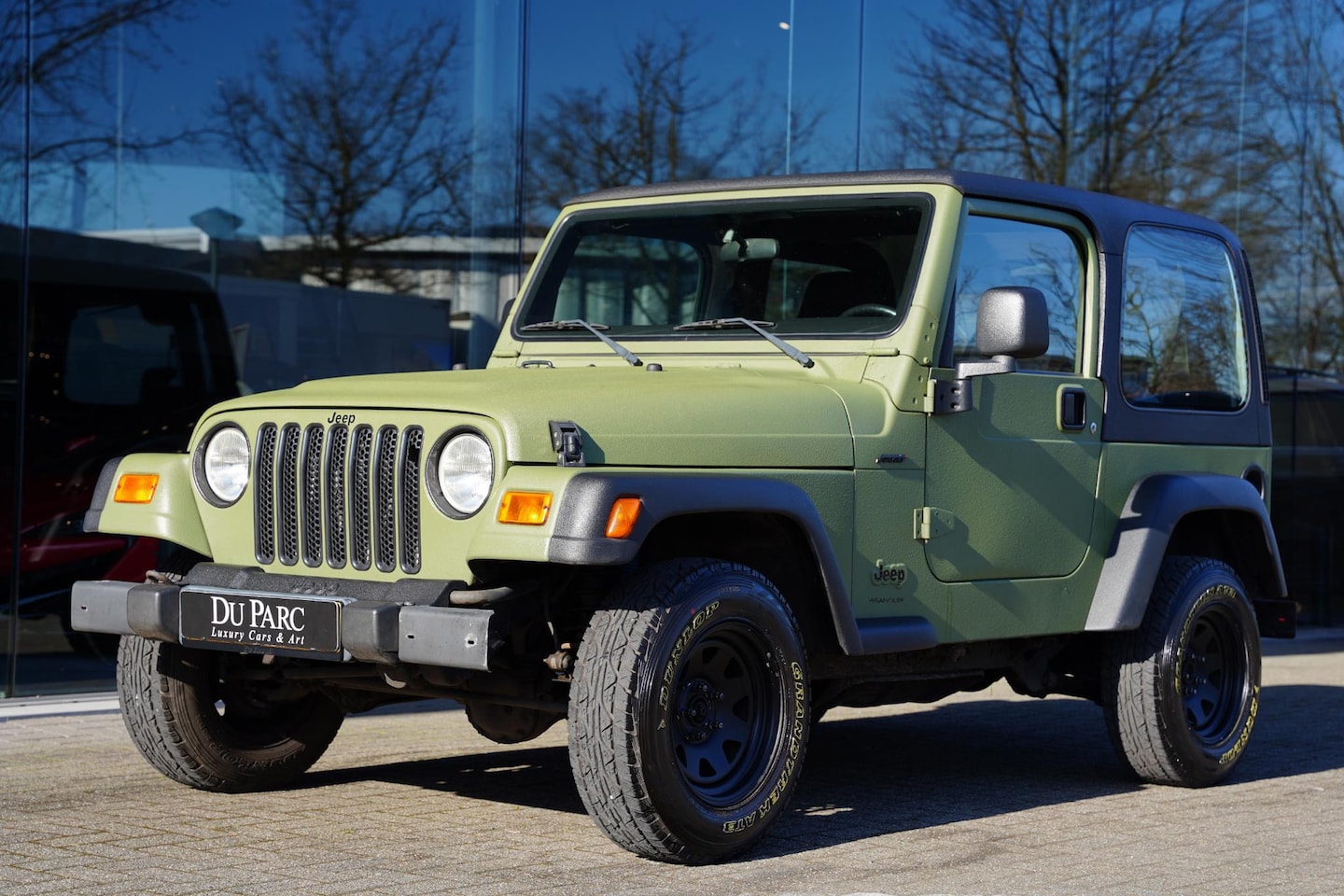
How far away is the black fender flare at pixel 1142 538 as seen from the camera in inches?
252

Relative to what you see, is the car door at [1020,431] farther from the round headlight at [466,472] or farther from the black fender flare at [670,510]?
the round headlight at [466,472]

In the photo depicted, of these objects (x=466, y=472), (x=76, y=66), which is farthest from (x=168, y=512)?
(x=76, y=66)

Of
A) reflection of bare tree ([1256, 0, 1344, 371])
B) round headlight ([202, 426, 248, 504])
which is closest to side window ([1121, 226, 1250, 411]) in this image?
round headlight ([202, 426, 248, 504])

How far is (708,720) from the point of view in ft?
16.8

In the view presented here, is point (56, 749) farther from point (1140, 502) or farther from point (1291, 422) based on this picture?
point (1291, 422)

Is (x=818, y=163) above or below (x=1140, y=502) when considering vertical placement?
above

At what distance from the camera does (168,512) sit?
5.43m

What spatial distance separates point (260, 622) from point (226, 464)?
64 centimetres

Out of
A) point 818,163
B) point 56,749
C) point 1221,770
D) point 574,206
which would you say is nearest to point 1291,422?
point 818,163

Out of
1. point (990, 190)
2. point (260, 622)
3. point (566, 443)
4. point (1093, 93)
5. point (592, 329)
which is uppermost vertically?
point (1093, 93)

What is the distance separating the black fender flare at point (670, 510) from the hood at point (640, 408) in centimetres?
15

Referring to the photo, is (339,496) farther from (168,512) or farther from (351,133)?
(351,133)

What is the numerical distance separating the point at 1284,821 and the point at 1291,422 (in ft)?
27.4

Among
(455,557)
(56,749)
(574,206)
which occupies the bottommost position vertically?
(56,749)
